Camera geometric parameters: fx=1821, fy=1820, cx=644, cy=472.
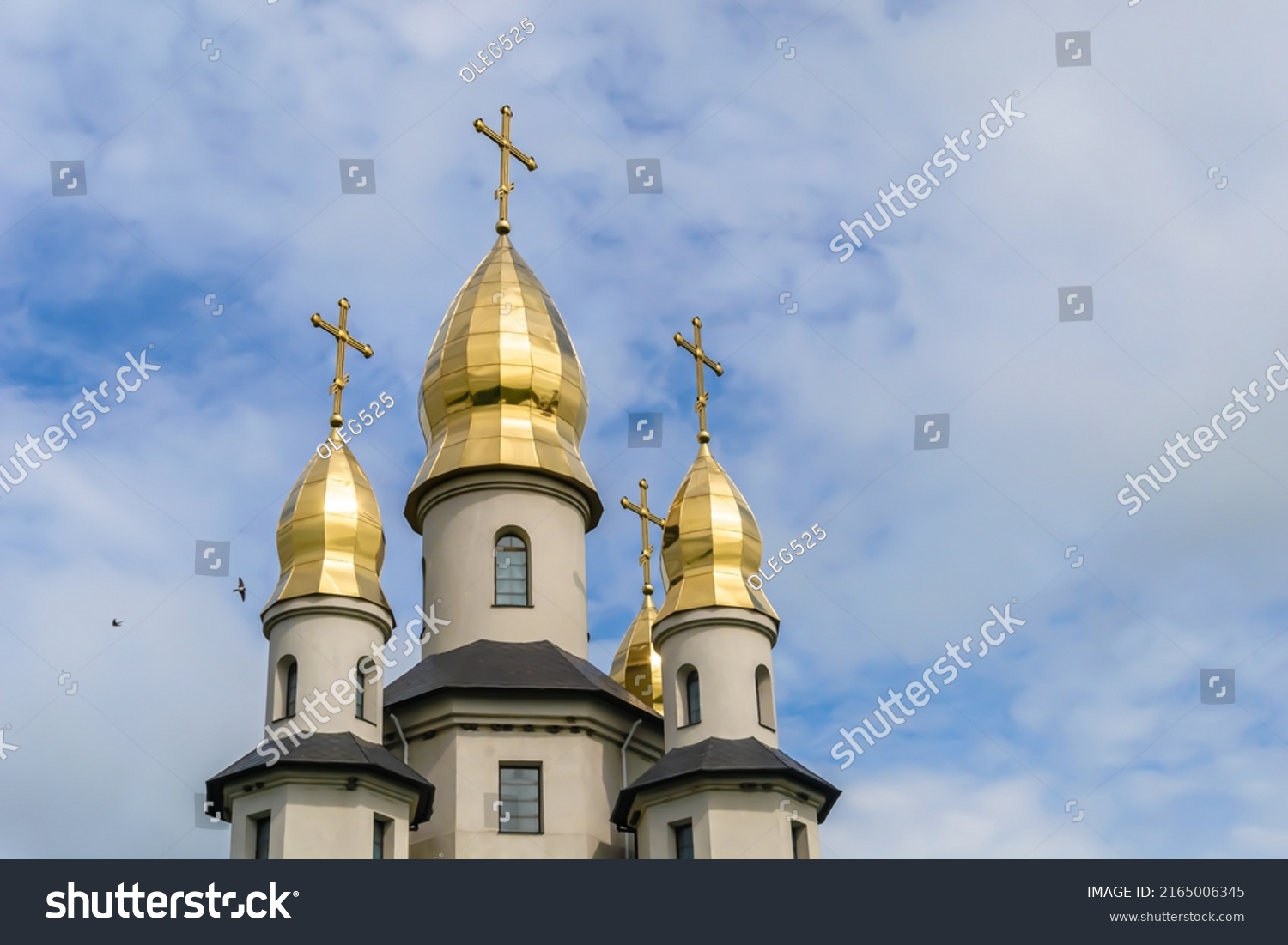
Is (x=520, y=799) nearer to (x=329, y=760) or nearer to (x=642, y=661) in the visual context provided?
(x=329, y=760)

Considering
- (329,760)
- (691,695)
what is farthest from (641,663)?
(329,760)

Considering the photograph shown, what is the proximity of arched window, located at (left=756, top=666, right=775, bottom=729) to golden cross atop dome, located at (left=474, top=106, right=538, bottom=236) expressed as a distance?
10.7m

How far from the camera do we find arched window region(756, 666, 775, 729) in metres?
27.2

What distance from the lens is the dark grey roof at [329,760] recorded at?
79.2 feet

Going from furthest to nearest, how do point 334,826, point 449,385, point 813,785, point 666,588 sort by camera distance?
point 449,385
point 666,588
point 813,785
point 334,826

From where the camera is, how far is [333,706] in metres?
25.3

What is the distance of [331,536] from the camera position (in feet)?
88.2

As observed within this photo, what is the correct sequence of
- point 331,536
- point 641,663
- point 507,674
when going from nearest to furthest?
point 331,536
point 507,674
point 641,663

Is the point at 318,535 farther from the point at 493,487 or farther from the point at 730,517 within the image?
the point at 730,517

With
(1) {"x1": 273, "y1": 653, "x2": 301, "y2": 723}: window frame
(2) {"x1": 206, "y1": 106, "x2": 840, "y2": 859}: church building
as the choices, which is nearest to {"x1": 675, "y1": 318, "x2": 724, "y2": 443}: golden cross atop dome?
(2) {"x1": 206, "y1": 106, "x2": 840, "y2": 859}: church building

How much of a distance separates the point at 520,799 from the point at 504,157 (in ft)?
42.6
